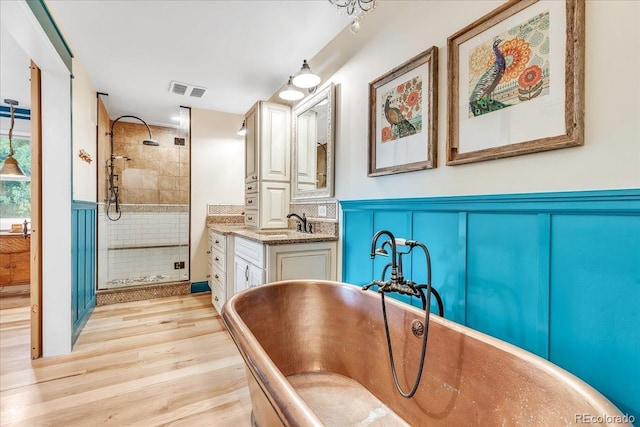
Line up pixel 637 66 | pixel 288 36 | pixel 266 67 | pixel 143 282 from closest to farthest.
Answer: pixel 637 66
pixel 288 36
pixel 266 67
pixel 143 282

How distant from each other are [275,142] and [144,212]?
222 centimetres

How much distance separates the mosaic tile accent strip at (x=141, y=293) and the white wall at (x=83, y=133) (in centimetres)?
113

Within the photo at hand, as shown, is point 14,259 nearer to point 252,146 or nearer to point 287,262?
point 252,146

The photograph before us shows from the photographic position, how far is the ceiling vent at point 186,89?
3197mm

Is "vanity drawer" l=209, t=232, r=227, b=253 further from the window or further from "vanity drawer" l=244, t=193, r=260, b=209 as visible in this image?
the window

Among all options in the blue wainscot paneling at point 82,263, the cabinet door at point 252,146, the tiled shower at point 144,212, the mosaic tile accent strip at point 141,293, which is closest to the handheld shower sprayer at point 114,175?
the tiled shower at point 144,212

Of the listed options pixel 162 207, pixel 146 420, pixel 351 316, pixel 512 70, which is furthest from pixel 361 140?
pixel 162 207

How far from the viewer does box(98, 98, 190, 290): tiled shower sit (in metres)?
3.63

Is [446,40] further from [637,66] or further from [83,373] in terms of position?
[83,373]

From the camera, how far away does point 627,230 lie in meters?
0.89

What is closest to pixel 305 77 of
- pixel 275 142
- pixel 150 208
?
pixel 275 142

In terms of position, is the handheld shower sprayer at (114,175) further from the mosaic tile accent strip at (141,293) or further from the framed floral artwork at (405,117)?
the framed floral artwork at (405,117)

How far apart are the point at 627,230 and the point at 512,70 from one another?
2.35ft

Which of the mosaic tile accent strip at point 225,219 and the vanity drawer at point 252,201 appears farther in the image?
the mosaic tile accent strip at point 225,219
